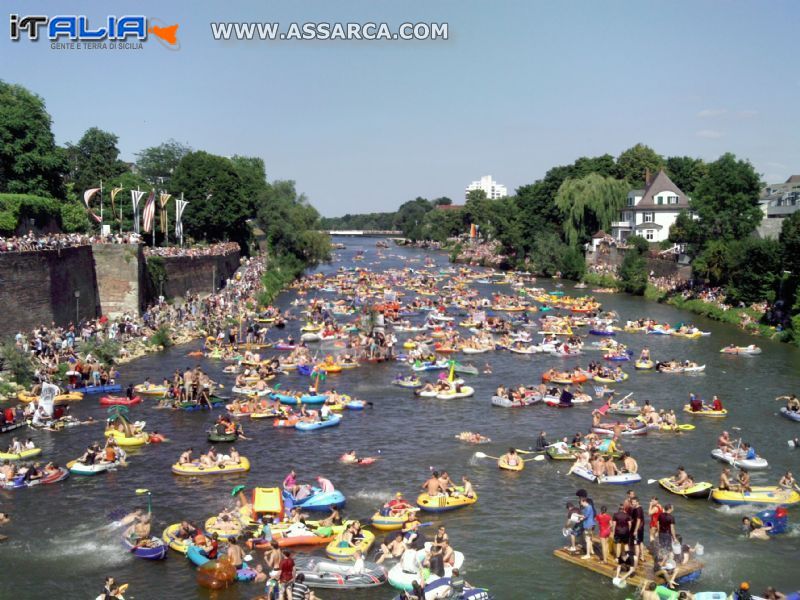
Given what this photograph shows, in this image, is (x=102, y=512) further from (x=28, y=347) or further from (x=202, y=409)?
(x=28, y=347)

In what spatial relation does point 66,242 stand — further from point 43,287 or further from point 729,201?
point 729,201

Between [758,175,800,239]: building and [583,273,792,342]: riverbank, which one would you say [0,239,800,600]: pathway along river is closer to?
[583,273,792,342]: riverbank

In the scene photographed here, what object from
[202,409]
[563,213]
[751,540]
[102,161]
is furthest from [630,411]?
[102,161]

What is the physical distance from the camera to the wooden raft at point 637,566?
69.5 ft

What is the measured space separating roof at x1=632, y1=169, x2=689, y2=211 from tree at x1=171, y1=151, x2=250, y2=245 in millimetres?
54508

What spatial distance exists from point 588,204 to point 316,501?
92.5 m

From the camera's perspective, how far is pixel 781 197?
112000mm

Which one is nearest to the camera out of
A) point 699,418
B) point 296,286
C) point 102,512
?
point 102,512

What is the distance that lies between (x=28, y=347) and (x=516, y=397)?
84.3 feet

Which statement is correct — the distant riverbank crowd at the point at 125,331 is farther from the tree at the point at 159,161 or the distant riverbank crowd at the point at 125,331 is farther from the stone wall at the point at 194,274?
the tree at the point at 159,161

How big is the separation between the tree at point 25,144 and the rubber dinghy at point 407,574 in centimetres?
5342

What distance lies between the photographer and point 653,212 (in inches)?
4321

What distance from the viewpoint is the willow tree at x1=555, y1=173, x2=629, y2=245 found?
11238cm

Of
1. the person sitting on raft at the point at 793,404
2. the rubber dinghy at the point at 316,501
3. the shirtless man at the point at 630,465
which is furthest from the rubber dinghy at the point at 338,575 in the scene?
the person sitting on raft at the point at 793,404
